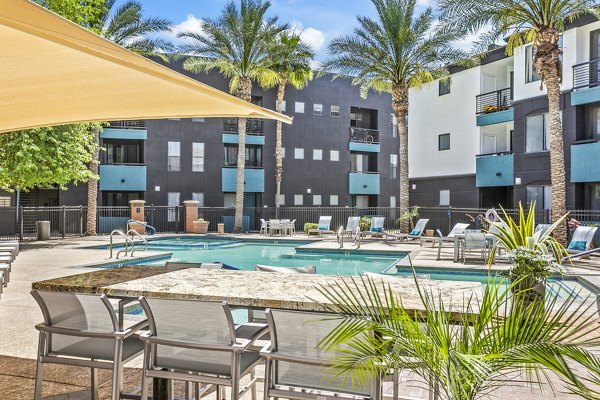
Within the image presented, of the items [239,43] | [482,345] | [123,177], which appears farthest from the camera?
[123,177]

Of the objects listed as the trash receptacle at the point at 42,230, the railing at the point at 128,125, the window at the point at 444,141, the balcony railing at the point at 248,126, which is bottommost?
the trash receptacle at the point at 42,230

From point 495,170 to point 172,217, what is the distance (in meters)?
17.6

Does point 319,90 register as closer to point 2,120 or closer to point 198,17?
point 198,17

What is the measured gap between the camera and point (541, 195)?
69.5ft

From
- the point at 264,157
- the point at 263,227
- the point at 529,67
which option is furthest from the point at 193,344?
the point at 264,157

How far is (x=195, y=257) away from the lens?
16547 millimetres

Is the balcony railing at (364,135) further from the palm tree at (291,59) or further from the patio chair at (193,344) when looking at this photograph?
the patio chair at (193,344)

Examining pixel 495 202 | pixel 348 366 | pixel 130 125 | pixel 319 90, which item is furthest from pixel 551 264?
pixel 319 90

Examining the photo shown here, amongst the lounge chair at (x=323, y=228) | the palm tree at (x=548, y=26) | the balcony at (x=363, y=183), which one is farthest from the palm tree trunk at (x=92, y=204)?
the palm tree at (x=548, y=26)

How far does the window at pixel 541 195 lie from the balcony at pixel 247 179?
603 inches

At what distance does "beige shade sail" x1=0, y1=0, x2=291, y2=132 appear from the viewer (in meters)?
2.13

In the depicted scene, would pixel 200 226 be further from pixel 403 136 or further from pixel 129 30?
pixel 403 136

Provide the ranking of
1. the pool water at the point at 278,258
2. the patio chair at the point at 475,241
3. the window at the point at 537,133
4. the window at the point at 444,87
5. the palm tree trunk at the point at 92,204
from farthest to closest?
1. the window at the point at 444,87
2. the palm tree trunk at the point at 92,204
3. the window at the point at 537,133
4. the pool water at the point at 278,258
5. the patio chair at the point at 475,241

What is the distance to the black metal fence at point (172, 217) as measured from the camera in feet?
78.8
